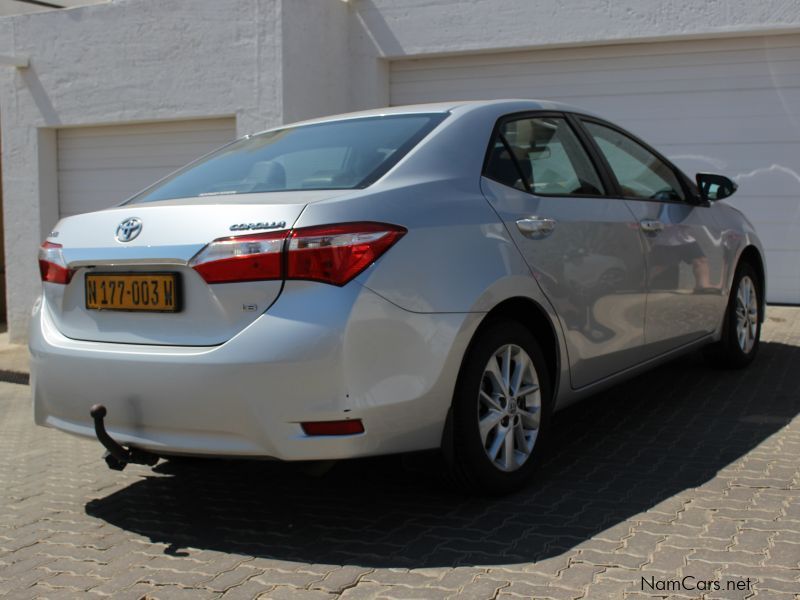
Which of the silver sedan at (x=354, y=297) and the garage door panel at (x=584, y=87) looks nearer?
the silver sedan at (x=354, y=297)

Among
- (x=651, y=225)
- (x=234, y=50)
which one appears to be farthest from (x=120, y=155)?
(x=651, y=225)

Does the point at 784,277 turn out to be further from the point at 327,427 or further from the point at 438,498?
the point at 327,427

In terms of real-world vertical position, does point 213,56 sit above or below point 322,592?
above

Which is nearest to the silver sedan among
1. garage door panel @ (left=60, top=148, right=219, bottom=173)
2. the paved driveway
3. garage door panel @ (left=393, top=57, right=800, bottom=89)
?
the paved driveway

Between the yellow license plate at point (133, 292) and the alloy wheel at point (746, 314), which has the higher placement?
the yellow license plate at point (133, 292)

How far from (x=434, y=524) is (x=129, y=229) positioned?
1.58 m

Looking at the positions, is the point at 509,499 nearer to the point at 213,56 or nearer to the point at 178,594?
the point at 178,594

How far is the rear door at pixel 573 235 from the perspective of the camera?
→ 397cm

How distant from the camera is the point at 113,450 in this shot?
11.5 ft

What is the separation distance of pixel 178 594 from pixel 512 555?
1.12 metres

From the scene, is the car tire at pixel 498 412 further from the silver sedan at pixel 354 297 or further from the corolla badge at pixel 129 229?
the corolla badge at pixel 129 229

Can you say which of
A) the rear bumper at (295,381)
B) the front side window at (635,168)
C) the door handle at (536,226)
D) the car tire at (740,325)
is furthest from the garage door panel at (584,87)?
the rear bumper at (295,381)

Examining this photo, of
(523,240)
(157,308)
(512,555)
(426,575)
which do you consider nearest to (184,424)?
(157,308)

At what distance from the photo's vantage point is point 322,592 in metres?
3.07
